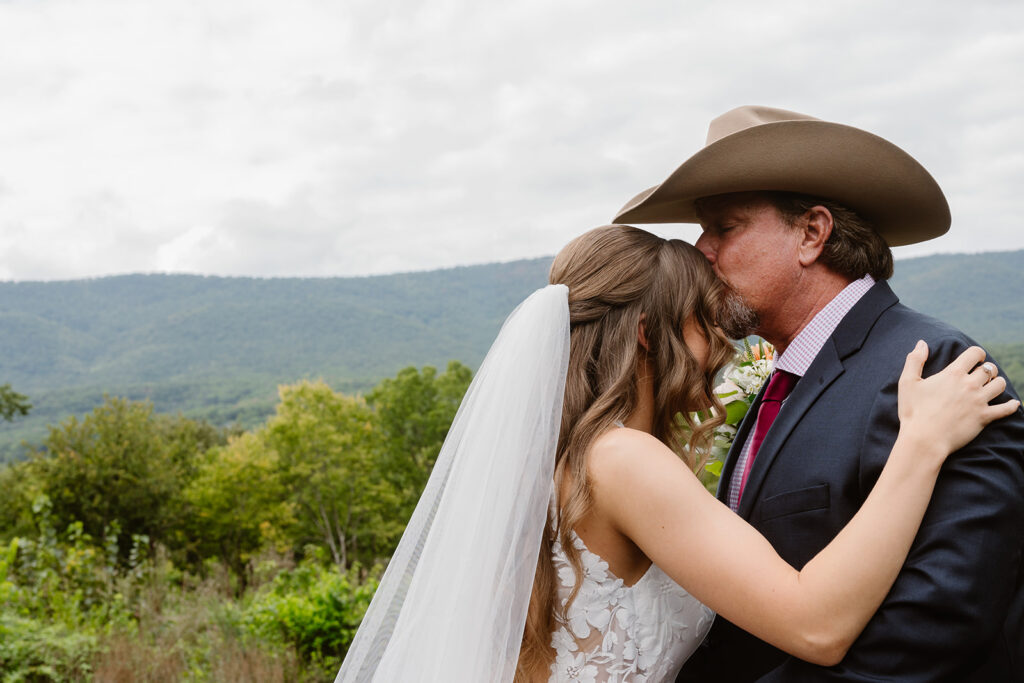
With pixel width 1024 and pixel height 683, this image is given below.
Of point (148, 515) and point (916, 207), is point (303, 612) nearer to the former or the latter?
point (916, 207)

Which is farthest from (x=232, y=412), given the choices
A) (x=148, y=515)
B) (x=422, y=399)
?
(x=148, y=515)

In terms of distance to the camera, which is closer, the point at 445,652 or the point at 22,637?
the point at 445,652

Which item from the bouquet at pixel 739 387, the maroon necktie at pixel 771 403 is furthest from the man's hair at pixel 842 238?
the bouquet at pixel 739 387

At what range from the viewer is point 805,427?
2.37 metres

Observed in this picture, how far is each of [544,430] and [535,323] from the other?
347mm

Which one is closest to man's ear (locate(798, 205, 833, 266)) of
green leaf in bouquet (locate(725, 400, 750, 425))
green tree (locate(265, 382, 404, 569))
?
green leaf in bouquet (locate(725, 400, 750, 425))

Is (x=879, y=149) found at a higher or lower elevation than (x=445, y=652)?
higher

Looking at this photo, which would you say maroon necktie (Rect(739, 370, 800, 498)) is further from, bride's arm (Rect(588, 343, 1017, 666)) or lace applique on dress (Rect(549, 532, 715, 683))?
bride's arm (Rect(588, 343, 1017, 666))

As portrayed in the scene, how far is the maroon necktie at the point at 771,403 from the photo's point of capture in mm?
2859

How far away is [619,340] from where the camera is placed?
8.74 ft

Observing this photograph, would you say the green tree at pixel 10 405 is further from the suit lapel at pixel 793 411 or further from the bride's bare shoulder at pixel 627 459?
the suit lapel at pixel 793 411

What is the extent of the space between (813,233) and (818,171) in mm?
236

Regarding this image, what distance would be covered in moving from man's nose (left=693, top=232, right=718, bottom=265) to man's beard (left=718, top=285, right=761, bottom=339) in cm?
13

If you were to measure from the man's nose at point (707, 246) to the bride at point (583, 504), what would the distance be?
0.42 feet
